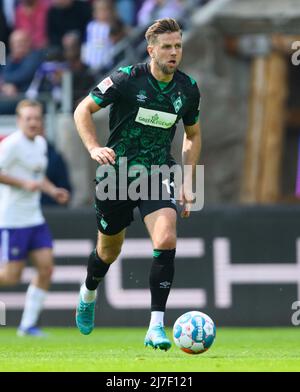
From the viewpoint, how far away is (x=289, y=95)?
19031 millimetres

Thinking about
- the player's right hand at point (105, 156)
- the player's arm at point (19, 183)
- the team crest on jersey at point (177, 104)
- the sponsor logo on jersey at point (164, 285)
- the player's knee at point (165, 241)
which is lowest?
the sponsor logo on jersey at point (164, 285)

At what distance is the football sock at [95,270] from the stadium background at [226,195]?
4.05 meters

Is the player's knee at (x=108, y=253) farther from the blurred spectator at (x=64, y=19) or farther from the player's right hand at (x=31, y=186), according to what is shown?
the blurred spectator at (x=64, y=19)

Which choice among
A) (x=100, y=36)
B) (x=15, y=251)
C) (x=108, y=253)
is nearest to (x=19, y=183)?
(x=15, y=251)

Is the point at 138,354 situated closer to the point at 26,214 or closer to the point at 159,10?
the point at 26,214

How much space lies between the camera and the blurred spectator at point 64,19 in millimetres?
17266

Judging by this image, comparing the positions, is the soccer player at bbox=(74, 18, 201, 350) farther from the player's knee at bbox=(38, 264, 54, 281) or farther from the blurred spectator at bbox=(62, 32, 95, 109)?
the blurred spectator at bbox=(62, 32, 95, 109)

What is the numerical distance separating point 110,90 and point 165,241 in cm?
130

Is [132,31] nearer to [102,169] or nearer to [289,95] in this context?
[289,95]

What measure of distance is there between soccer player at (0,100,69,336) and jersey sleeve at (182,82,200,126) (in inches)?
141

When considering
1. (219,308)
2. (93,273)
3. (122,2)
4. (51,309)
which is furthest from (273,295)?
(122,2)

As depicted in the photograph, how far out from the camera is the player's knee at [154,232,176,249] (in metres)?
8.89

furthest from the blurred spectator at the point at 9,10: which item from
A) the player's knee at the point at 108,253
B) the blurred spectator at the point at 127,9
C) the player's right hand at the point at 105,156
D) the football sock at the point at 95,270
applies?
the player's right hand at the point at 105,156

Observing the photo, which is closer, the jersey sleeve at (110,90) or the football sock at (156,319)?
the football sock at (156,319)
